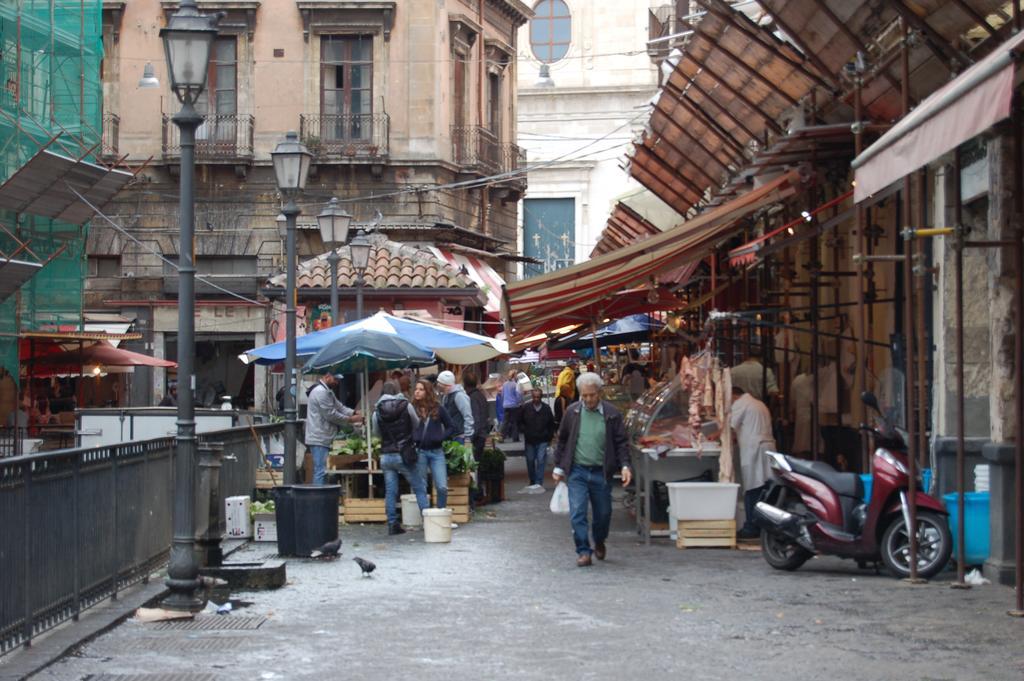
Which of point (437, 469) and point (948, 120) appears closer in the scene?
point (948, 120)

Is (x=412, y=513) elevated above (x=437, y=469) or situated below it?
below

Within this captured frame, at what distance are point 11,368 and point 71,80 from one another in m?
6.40

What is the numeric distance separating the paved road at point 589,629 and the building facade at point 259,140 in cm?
2524

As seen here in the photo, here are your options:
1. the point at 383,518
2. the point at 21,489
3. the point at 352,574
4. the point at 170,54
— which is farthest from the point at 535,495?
the point at 21,489

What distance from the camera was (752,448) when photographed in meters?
15.4

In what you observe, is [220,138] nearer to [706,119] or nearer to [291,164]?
[706,119]

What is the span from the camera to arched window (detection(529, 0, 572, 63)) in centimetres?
6212

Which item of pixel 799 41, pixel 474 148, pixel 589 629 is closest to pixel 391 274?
pixel 474 148

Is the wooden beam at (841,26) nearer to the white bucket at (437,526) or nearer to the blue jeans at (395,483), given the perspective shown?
the white bucket at (437,526)

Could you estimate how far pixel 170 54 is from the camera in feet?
38.7

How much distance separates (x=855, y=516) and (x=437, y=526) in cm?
490

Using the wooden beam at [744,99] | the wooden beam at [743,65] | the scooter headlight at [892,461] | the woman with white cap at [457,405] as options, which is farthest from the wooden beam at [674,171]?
the scooter headlight at [892,461]

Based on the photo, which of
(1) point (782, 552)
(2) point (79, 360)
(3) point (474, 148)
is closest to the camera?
(1) point (782, 552)

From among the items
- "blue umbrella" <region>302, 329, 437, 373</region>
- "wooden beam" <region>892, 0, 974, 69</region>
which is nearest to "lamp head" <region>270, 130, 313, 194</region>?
"blue umbrella" <region>302, 329, 437, 373</region>
